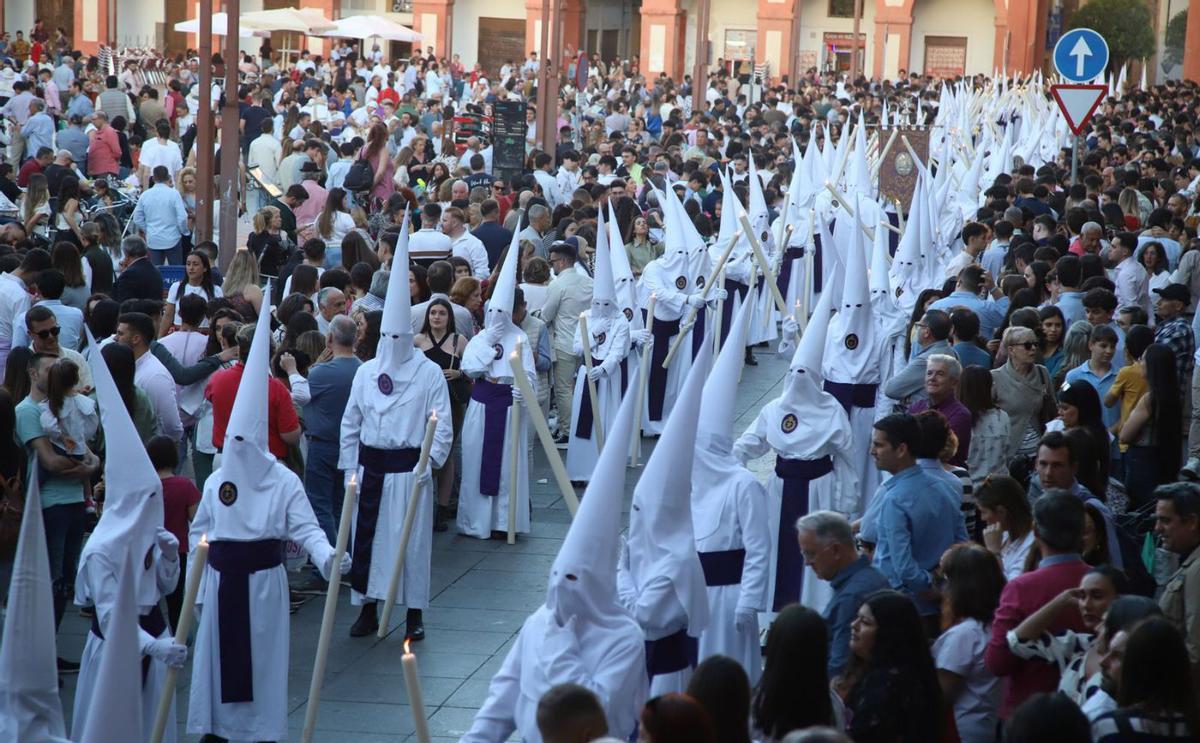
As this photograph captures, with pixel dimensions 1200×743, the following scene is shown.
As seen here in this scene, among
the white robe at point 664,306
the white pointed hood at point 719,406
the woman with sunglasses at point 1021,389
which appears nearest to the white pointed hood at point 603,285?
the white robe at point 664,306

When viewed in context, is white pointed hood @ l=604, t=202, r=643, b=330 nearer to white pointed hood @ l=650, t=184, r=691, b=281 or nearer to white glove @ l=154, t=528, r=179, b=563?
white pointed hood @ l=650, t=184, r=691, b=281

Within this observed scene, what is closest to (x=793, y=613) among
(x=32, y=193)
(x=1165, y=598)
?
(x=1165, y=598)

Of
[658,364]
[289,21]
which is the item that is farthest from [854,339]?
[289,21]

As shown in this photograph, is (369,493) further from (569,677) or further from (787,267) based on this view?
(787,267)

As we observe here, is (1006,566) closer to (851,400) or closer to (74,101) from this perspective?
(851,400)

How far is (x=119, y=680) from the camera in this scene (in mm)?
4844

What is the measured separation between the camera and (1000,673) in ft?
17.5

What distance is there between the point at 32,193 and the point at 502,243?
4.19 m

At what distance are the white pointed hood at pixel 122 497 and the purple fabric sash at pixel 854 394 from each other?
4.65m

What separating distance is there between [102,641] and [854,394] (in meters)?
4.90

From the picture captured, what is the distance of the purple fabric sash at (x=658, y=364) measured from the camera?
13.0 meters

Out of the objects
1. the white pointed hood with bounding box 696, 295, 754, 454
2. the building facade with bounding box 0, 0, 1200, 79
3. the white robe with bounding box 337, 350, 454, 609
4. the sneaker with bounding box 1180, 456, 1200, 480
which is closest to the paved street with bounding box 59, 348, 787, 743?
the white robe with bounding box 337, 350, 454, 609

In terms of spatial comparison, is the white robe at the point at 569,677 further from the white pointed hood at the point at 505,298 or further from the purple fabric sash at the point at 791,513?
the white pointed hood at the point at 505,298

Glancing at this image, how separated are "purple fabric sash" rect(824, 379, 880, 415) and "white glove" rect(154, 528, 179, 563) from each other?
4513 mm
